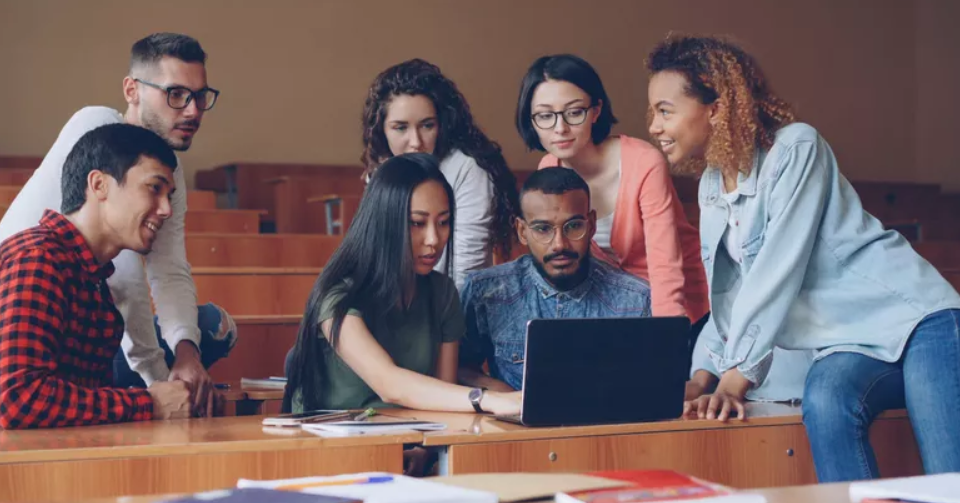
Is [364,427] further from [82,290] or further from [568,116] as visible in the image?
[568,116]

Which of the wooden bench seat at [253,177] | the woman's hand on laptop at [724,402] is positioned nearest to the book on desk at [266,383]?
the woman's hand on laptop at [724,402]

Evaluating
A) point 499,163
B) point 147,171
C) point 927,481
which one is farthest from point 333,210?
point 927,481

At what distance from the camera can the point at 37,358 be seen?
5.91 feet

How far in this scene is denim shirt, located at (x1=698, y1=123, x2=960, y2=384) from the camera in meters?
1.92

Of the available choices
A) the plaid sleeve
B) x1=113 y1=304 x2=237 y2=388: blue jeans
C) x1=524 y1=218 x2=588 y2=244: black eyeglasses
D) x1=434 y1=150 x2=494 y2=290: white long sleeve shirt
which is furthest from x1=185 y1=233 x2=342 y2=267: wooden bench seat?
the plaid sleeve

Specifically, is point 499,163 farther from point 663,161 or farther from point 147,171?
point 147,171

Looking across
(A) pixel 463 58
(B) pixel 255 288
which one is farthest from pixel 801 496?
(A) pixel 463 58

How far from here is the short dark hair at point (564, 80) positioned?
256 cm

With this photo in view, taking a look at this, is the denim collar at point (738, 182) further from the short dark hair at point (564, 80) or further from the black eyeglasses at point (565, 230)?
the short dark hair at point (564, 80)

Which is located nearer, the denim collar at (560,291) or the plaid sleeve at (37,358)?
the plaid sleeve at (37,358)

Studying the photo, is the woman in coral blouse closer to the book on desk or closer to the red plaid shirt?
the book on desk

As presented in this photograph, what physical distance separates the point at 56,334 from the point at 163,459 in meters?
0.43

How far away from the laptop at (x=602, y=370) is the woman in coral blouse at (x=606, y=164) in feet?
2.04

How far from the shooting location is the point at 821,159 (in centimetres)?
198
